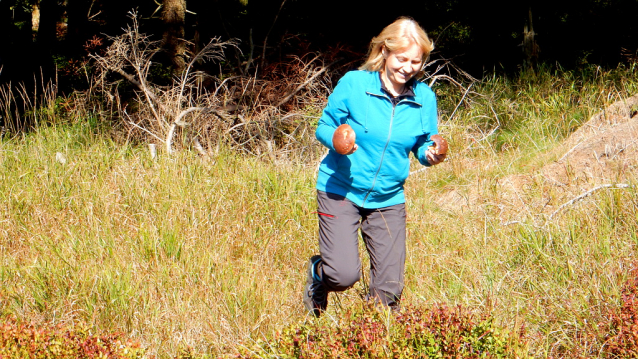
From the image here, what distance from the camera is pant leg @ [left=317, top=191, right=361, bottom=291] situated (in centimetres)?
329

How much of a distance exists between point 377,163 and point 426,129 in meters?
0.35

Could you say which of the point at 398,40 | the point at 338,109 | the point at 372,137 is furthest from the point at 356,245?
the point at 398,40

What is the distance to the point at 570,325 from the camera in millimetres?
3135

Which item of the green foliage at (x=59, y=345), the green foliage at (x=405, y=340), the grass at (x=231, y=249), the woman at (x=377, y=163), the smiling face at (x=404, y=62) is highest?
the smiling face at (x=404, y=62)

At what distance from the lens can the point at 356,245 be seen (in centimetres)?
337

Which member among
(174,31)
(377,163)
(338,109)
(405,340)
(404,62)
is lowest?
(405,340)

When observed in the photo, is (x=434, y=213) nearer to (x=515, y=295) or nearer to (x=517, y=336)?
(x=515, y=295)

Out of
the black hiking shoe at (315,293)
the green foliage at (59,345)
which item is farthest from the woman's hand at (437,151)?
the green foliage at (59,345)

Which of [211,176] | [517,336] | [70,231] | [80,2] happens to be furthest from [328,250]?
[80,2]

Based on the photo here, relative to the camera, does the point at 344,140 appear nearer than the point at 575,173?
Yes

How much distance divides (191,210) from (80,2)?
953 cm

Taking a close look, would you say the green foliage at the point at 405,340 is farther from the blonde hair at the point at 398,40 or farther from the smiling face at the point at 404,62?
the blonde hair at the point at 398,40

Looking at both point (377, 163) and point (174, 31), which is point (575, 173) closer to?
point (377, 163)

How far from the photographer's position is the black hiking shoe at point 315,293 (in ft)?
11.5
